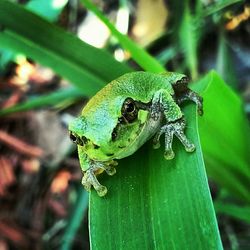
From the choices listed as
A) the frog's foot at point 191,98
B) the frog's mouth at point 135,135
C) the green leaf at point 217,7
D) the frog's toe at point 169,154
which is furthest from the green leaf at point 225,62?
the frog's toe at point 169,154

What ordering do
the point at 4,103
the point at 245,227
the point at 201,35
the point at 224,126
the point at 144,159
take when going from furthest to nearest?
the point at 4,103, the point at 201,35, the point at 245,227, the point at 224,126, the point at 144,159

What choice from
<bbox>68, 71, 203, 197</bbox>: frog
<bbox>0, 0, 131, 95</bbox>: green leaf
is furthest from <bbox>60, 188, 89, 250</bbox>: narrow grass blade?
<bbox>68, 71, 203, 197</bbox>: frog

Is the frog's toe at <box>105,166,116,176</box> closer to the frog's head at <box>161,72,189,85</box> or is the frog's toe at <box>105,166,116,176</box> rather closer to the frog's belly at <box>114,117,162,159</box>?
the frog's belly at <box>114,117,162,159</box>

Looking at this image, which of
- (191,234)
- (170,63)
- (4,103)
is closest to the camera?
(191,234)

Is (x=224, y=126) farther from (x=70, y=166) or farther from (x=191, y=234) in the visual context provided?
(x=70, y=166)

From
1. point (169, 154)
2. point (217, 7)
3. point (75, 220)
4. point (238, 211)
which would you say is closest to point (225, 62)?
point (217, 7)

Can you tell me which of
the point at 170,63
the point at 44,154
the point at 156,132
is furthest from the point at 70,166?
the point at 156,132

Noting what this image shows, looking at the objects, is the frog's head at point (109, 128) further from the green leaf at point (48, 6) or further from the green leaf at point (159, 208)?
the green leaf at point (48, 6)
